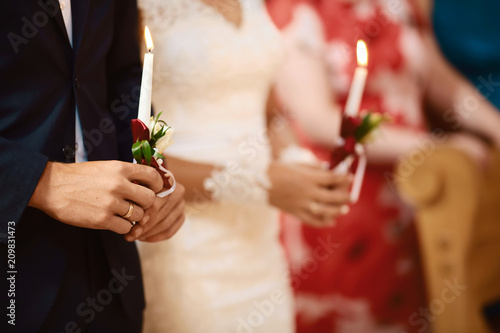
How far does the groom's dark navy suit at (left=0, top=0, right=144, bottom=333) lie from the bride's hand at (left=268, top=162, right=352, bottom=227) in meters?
0.40

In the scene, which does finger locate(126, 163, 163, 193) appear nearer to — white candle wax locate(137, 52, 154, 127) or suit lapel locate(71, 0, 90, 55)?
white candle wax locate(137, 52, 154, 127)

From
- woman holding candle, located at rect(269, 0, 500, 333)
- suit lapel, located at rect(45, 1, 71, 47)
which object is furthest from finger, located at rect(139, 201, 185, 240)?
woman holding candle, located at rect(269, 0, 500, 333)

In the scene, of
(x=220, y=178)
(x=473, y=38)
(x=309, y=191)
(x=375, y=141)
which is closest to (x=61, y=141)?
(x=220, y=178)

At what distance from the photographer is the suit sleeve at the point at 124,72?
88 cm

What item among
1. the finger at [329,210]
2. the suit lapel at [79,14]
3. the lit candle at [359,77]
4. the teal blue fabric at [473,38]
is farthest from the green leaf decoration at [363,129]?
the teal blue fabric at [473,38]

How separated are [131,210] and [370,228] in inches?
40.4

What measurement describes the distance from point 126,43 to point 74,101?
0.17 meters

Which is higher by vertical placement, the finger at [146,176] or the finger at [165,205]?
the finger at [146,176]

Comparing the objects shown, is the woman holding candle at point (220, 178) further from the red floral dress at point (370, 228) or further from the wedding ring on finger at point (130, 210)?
the wedding ring on finger at point (130, 210)

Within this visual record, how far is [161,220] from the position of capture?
30.6 inches

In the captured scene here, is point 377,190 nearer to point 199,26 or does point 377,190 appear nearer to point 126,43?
point 199,26

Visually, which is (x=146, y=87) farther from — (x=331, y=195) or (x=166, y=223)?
(x=331, y=195)

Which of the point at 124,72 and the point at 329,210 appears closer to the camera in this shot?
the point at 124,72

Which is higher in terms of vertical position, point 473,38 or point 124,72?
point 124,72
